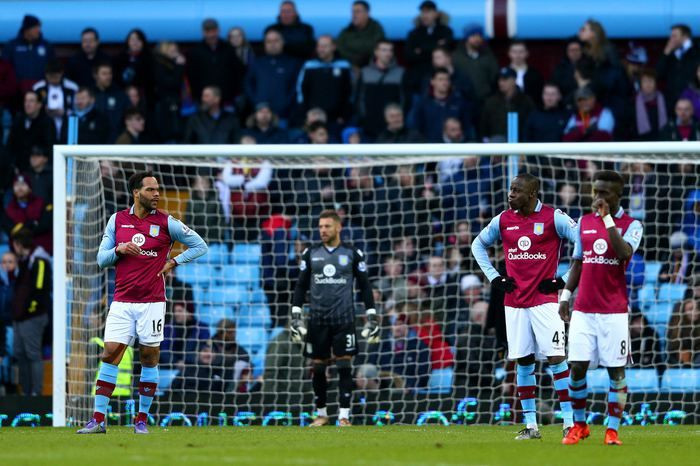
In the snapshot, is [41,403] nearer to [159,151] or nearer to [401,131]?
[159,151]

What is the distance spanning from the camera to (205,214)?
16781 mm

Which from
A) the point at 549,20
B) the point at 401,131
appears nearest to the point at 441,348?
the point at 401,131

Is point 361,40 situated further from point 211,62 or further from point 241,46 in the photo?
point 211,62

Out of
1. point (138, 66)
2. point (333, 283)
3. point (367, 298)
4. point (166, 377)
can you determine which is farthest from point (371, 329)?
point (138, 66)

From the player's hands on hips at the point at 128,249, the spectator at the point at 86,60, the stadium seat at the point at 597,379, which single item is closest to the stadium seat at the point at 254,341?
the stadium seat at the point at 597,379

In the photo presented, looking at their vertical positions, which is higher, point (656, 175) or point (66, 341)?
point (656, 175)

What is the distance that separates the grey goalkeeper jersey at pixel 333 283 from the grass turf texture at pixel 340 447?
1.71 metres

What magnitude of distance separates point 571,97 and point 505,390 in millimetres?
4605

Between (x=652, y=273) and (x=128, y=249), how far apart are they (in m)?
6.89

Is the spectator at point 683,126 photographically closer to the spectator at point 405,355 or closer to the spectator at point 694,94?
the spectator at point 694,94

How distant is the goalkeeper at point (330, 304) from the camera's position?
48.6ft

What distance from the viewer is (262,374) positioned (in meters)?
16.1

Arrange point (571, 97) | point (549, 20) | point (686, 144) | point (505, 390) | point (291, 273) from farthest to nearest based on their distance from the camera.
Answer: point (549, 20), point (571, 97), point (291, 273), point (505, 390), point (686, 144)

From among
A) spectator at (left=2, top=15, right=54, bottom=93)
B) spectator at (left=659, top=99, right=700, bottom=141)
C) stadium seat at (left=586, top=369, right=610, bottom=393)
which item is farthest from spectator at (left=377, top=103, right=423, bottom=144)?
spectator at (left=2, top=15, right=54, bottom=93)
